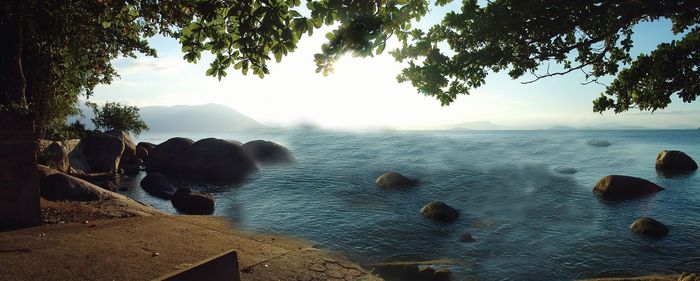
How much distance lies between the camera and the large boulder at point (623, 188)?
67.3 feet

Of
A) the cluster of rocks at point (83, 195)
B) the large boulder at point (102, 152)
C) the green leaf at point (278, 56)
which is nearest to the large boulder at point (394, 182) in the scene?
the cluster of rocks at point (83, 195)

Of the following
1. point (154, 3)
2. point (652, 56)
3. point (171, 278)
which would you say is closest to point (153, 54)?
point (154, 3)

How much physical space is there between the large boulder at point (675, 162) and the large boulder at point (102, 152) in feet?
137

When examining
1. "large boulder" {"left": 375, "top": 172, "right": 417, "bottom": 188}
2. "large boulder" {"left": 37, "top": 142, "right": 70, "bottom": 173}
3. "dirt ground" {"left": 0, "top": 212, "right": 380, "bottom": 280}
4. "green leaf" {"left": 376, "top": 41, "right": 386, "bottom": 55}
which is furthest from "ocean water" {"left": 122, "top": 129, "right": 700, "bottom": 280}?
"green leaf" {"left": 376, "top": 41, "right": 386, "bottom": 55}

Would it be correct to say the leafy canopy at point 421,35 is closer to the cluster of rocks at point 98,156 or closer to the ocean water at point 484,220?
the ocean water at point 484,220

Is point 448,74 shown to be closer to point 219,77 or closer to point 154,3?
point 219,77

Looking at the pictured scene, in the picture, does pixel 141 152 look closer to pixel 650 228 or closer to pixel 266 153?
pixel 266 153

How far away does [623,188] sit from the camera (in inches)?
813

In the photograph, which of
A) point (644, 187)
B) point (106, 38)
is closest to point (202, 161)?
point (106, 38)

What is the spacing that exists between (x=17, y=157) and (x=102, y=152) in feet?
65.1

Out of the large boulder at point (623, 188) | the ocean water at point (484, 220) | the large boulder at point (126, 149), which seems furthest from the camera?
the large boulder at point (126, 149)

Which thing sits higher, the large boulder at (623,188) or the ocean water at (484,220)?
the large boulder at (623,188)

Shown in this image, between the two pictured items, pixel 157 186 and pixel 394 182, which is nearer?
pixel 157 186

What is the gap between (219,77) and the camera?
4.99 meters
